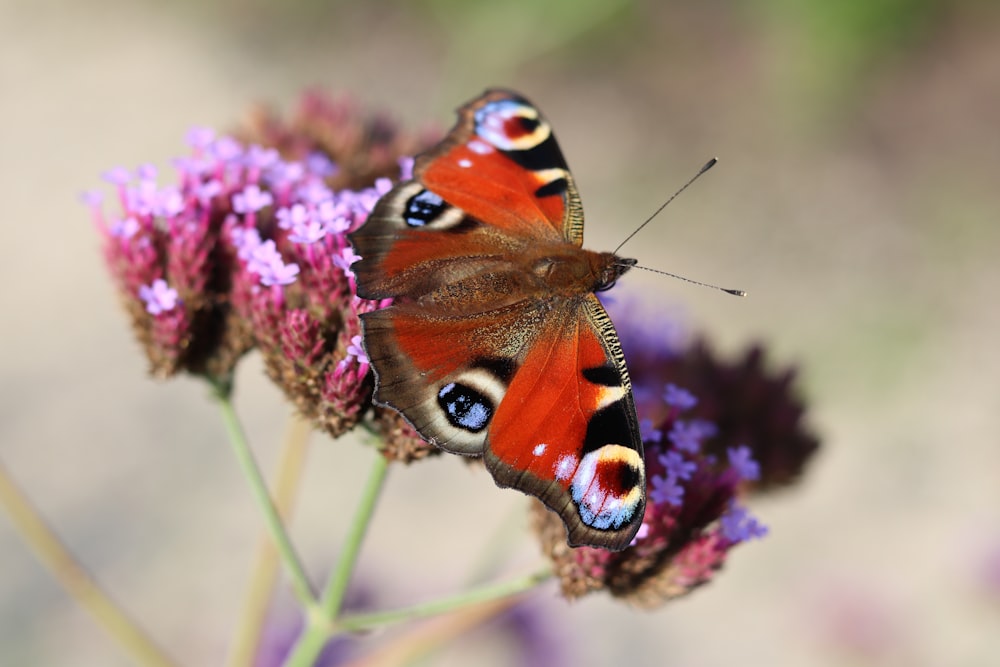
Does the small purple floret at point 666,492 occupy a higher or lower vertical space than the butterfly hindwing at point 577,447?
lower

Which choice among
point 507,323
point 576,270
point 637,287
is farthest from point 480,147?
point 637,287

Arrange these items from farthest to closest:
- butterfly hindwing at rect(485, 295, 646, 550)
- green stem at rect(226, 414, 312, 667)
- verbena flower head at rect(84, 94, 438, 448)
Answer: green stem at rect(226, 414, 312, 667), verbena flower head at rect(84, 94, 438, 448), butterfly hindwing at rect(485, 295, 646, 550)

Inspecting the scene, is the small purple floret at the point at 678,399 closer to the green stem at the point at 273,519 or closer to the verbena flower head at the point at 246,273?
the verbena flower head at the point at 246,273

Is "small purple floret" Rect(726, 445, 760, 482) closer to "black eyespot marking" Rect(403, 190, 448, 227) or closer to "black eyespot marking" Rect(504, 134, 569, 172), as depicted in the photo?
"black eyespot marking" Rect(504, 134, 569, 172)

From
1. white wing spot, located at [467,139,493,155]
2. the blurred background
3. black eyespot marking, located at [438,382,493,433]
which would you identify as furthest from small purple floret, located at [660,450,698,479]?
the blurred background

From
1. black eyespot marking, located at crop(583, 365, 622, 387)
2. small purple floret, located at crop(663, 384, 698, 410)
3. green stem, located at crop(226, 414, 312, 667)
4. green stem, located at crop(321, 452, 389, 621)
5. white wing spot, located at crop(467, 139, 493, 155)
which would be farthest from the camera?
green stem, located at crop(226, 414, 312, 667)

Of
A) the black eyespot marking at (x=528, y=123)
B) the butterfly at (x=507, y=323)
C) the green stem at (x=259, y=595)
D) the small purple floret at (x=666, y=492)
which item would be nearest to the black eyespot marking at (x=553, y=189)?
the butterfly at (x=507, y=323)

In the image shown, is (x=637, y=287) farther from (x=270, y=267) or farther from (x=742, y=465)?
(x=270, y=267)
